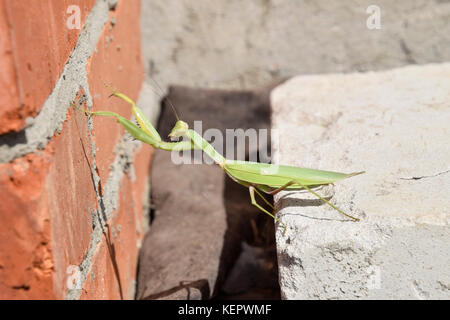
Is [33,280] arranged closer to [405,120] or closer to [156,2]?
[405,120]

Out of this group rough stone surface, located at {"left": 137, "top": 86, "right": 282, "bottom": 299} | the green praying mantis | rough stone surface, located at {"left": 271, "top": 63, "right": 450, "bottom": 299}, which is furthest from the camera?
rough stone surface, located at {"left": 137, "top": 86, "right": 282, "bottom": 299}

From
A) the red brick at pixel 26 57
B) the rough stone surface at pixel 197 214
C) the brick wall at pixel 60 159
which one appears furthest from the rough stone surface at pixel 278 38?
the red brick at pixel 26 57

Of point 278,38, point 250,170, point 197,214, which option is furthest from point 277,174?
point 278,38

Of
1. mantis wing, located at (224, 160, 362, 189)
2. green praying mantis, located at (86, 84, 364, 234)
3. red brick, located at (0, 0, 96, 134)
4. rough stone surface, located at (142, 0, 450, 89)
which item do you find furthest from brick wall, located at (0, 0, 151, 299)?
rough stone surface, located at (142, 0, 450, 89)

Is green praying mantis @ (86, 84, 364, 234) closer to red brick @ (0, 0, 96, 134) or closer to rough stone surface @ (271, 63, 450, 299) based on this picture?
rough stone surface @ (271, 63, 450, 299)
